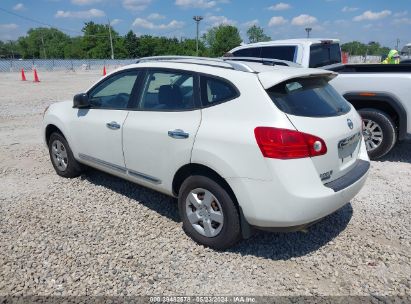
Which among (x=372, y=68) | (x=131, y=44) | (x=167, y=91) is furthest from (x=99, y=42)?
(x=167, y=91)

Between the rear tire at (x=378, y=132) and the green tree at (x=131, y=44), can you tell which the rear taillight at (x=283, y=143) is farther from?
the green tree at (x=131, y=44)

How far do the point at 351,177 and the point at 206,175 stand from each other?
131 cm

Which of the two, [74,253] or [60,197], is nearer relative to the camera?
[74,253]

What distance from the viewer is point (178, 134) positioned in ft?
10.7

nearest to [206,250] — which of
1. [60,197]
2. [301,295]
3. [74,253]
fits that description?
[301,295]

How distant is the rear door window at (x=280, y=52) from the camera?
22.3 ft

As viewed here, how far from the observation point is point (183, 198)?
11.1ft

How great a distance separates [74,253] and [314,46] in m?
5.70

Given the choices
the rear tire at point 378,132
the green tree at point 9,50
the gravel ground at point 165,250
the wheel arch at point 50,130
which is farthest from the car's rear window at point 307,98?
the green tree at point 9,50

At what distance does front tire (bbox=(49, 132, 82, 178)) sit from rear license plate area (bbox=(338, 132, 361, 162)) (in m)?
3.42

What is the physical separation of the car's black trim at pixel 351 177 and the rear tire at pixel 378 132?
2.26 meters

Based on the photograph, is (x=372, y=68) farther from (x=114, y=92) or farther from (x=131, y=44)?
(x=131, y=44)

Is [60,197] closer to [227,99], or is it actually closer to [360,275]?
[227,99]

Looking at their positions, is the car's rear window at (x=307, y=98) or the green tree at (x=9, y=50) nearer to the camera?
the car's rear window at (x=307, y=98)
